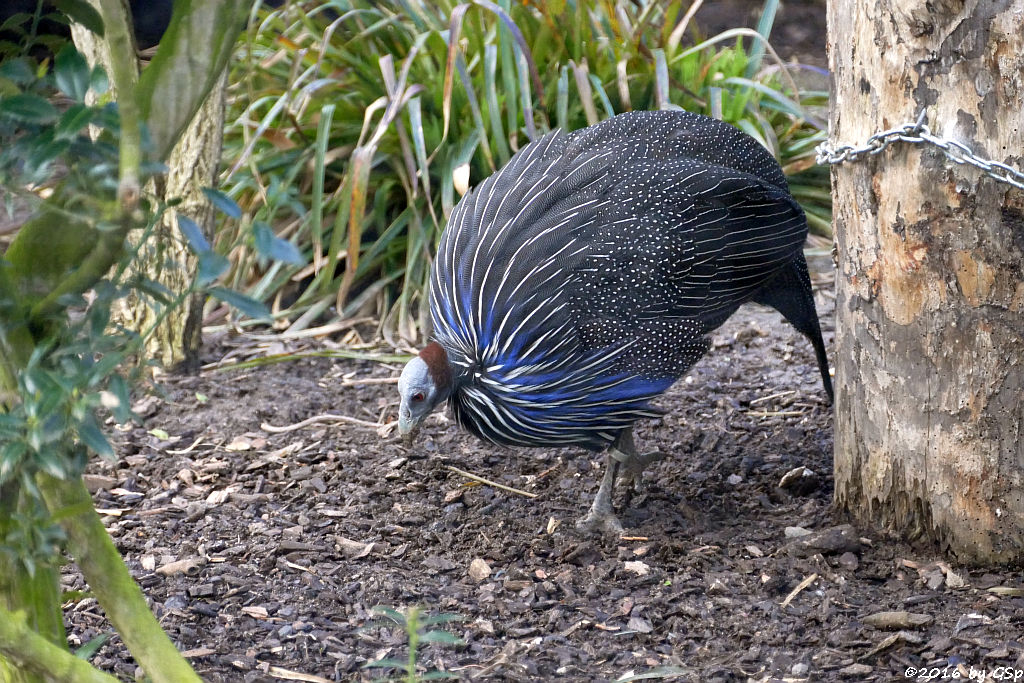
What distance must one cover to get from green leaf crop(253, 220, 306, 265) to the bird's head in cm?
167

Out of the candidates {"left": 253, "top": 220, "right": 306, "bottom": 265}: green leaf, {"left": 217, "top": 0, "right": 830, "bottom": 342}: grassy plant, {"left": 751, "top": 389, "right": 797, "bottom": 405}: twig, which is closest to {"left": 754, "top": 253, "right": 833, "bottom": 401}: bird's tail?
{"left": 751, "top": 389, "right": 797, "bottom": 405}: twig

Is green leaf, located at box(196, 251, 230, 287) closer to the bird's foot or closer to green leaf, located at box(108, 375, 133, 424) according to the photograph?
green leaf, located at box(108, 375, 133, 424)

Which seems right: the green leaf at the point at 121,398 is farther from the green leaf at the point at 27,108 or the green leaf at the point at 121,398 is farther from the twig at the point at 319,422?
the twig at the point at 319,422

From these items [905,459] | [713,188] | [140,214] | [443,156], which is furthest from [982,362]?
[443,156]

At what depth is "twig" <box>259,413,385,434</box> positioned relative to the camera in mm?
3672

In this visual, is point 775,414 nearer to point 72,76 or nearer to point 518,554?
point 518,554

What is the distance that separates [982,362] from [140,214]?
191cm

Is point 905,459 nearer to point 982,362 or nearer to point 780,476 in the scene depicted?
point 982,362

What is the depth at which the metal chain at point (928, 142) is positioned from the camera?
2254mm

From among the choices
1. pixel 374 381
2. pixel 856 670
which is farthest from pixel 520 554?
pixel 374 381

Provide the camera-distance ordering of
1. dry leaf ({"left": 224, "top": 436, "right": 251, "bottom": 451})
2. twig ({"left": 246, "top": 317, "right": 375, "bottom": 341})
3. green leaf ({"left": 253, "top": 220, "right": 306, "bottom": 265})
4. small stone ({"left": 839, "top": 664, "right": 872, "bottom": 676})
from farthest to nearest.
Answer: twig ({"left": 246, "top": 317, "right": 375, "bottom": 341})
dry leaf ({"left": 224, "top": 436, "right": 251, "bottom": 451})
small stone ({"left": 839, "top": 664, "right": 872, "bottom": 676})
green leaf ({"left": 253, "top": 220, "right": 306, "bottom": 265})

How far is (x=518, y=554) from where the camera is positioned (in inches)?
114

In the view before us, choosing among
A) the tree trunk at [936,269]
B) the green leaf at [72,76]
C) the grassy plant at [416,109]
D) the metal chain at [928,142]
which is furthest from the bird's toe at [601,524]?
the green leaf at [72,76]

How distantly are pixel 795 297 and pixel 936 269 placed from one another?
1.00m
